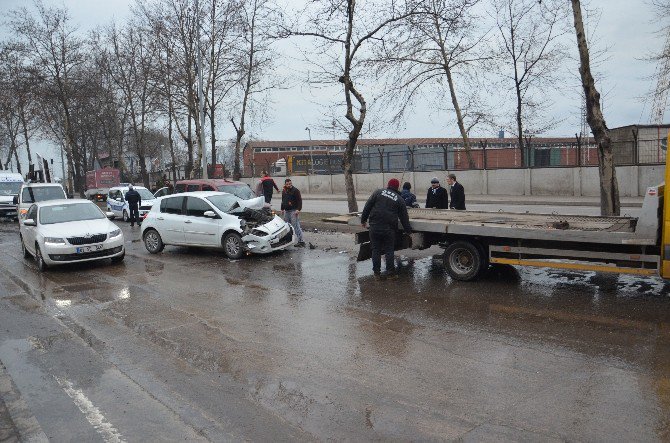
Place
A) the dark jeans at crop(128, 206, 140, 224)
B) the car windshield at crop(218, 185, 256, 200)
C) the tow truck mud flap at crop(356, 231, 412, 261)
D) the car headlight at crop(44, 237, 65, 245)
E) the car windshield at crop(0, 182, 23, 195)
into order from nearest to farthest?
the tow truck mud flap at crop(356, 231, 412, 261) < the car headlight at crop(44, 237, 65, 245) < the car windshield at crop(218, 185, 256, 200) < the dark jeans at crop(128, 206, 140, 224) < the car windshield at crop(0, 182, 23, 195)

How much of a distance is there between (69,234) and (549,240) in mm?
9568

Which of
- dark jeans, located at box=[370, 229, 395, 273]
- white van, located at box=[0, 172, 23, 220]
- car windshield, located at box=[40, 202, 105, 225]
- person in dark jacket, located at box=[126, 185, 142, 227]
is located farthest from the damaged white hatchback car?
white van, located at box=[0, 172, 23, 220]

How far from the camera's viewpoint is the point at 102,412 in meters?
4.90

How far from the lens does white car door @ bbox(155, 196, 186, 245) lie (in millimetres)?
14070

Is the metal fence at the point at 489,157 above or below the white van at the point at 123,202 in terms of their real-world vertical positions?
above

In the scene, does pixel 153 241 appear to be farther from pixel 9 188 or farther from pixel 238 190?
pixel 9 188

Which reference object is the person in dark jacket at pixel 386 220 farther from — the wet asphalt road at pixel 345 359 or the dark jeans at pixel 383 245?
the wet asphalt road at pixel 345 359

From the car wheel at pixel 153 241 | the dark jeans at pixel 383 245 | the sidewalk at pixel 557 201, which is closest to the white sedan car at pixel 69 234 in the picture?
the car wheel at pixel 153 241

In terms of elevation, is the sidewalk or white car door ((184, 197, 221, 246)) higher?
white car door ((184, 197, 221, 246))

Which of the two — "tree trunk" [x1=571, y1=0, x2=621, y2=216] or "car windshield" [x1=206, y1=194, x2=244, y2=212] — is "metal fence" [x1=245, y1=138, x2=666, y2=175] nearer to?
"tree trunk" [x1=571, y1=0, x2=621, y2=216]

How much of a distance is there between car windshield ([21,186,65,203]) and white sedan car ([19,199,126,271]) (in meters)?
9.01

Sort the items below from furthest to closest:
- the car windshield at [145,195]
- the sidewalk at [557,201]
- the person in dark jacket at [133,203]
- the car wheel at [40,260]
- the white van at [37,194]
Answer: the car windshield at [145,195], the sidewalk at [557,201], the white van at [37,194], the person in dark jacket at [133,203], the car wheel at [40,260]

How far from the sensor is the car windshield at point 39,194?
22019mm

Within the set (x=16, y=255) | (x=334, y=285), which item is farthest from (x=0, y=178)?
(x=334, y=285)
